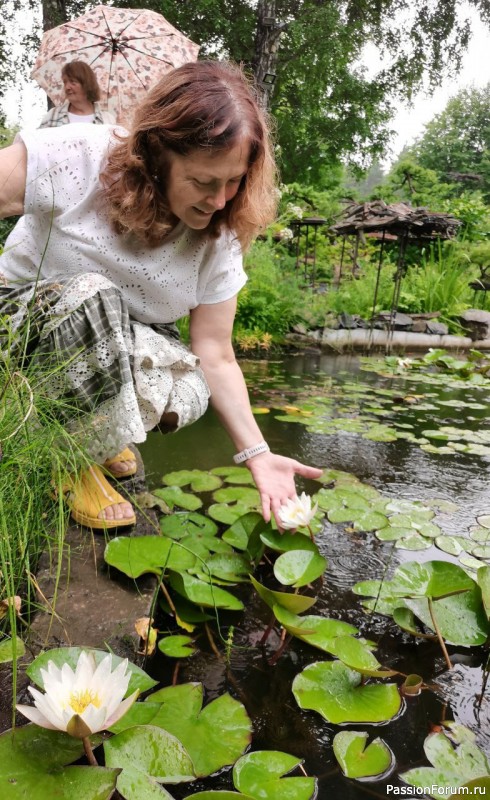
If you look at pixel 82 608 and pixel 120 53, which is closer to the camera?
pixel 82 608

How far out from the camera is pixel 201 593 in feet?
3.58

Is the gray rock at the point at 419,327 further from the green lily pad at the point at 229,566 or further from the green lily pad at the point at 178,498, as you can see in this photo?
the green lily pad at the point at 229,566

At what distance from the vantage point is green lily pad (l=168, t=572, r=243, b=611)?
107 centimetres

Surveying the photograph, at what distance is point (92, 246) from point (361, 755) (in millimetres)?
1186

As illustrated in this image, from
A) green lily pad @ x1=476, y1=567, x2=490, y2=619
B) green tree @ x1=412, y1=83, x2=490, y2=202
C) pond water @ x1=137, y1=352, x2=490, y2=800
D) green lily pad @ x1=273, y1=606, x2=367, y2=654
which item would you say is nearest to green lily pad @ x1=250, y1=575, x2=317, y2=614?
green lily pad @ x1=273, y1=606, x2=367, y2=654

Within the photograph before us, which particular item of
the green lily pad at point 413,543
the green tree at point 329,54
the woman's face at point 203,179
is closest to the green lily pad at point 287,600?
the green lily pad at point 413,543

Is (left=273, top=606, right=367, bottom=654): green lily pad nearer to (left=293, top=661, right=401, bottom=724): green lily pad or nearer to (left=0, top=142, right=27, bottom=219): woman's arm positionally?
(left=293, top=661, right=401, bottom=724): green lily pad

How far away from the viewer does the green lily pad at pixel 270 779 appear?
0.72 m

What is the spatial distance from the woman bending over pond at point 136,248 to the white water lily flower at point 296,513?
0.17 ft

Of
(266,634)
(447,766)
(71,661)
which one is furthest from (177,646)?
(447,766)

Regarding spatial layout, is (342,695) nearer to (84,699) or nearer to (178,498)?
(84,699)

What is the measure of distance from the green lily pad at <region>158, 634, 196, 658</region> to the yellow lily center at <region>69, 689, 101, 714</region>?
0.36m

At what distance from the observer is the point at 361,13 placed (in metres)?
9.29

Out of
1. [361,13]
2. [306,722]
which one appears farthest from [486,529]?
[361,13]
